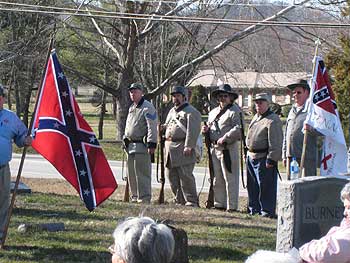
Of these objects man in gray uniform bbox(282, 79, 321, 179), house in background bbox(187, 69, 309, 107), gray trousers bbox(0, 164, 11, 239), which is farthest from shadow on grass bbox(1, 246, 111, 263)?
house in background bbox(187, 69, 309, 107)

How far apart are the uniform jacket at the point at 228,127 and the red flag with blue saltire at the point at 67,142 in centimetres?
351

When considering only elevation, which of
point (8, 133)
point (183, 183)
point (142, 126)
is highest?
point (8, 133)

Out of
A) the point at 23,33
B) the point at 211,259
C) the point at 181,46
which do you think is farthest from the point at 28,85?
the point at 211,259

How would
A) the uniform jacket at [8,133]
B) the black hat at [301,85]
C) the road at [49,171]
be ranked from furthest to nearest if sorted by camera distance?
the road at [49,171]
the black hat at [301,85]
the uniform jacket at [8,133]

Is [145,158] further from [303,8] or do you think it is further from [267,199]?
[303,8]

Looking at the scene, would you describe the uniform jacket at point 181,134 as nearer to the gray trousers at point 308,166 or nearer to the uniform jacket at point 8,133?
the gray trousers at point 308,166

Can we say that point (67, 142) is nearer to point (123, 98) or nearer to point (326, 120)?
point (326, 120)

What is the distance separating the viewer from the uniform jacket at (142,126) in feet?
42.2

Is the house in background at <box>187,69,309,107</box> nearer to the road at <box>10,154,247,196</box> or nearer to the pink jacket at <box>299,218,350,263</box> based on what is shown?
the road at <box>10,154,247,196</box>

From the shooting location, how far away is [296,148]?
37.3ft

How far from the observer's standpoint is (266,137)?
39.4 feet

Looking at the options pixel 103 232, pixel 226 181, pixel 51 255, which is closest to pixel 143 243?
pixel 51 255

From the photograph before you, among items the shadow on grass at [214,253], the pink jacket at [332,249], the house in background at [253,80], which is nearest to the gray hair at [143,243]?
the pink jacket at [332,249]

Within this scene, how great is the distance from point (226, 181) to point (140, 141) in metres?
1.51
